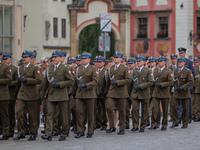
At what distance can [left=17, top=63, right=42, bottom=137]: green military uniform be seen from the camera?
47.2 ft

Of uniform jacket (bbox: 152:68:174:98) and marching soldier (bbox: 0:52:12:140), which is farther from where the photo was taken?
uniform jacket (bbox: 152:68:174:98)

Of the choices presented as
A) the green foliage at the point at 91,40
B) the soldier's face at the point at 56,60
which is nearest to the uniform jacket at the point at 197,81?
the soldier's face at the point at 56,60

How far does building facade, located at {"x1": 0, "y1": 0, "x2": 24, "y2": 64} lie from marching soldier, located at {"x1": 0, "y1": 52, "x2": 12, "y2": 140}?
8.67 metres

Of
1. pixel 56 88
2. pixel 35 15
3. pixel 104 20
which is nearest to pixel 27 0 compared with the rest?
pixel 35 15

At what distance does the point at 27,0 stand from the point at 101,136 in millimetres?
27776

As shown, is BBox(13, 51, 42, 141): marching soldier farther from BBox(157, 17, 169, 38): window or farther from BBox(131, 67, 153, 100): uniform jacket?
BBox(157, 17, 169, 38): window

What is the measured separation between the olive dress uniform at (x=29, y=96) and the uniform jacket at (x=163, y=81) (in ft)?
13.4

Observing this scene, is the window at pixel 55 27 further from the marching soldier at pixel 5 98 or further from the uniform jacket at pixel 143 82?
the marching soldier at pixel 5 98

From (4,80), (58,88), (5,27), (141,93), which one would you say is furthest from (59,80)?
(5,27)

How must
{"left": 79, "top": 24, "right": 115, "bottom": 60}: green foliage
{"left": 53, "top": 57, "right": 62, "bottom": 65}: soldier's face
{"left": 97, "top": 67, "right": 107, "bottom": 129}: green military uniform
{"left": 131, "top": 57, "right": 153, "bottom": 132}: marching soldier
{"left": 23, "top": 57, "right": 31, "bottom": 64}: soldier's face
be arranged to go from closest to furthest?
{"left": 53, "top": 57, "right": 62, "bottom": 65}: soldier's face → {"left": 23, "top": 57, "right": 31, "bottom": 64}: soldier's face → {"left": 131, "top": 57, "right": 153, "bottom": 132}: marching soldier → {"left": 97, "top": 67, "right": 107, "bottom": 129}: green military uniform → {"left": 79, "top": 24, "right": 115, "bottom": 60}: green foliage

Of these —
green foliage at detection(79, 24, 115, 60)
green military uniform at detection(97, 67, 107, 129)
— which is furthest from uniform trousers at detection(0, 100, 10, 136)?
green foliage at detection(79, 24, 115, 60)

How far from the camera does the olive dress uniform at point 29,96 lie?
14.4m

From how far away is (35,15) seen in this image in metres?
42.8

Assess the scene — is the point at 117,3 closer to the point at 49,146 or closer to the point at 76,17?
the point at 76,17
